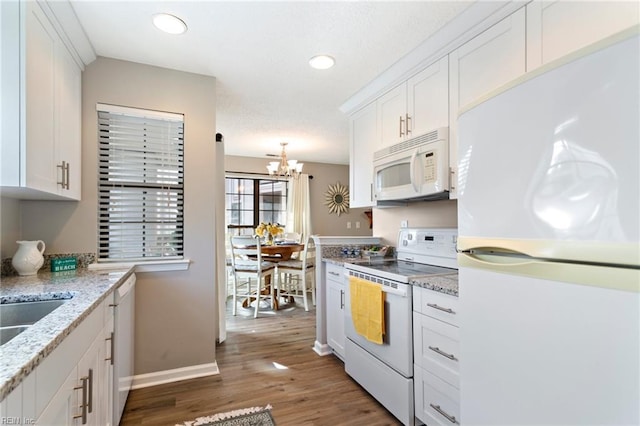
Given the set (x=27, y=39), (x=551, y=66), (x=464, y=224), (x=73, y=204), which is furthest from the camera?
(x=73, y=204)

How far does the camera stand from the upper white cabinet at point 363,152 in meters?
2.87

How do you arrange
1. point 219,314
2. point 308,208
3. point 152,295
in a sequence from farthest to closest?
point 308,208, point 219,314, point 152,295

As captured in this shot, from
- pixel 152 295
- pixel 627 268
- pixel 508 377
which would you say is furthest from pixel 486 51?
pixel 152 295

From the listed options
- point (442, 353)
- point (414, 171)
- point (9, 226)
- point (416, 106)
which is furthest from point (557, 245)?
point (9, 226)

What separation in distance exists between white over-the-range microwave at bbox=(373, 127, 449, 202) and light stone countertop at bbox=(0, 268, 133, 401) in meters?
1.94

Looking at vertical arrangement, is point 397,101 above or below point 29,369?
above

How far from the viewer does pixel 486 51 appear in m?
1.81

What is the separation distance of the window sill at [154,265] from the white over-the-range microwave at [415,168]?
5.59 feet

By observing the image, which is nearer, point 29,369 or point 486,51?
point 29,369

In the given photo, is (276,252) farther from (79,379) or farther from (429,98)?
(79,379)

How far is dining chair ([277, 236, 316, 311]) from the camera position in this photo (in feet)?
14.6

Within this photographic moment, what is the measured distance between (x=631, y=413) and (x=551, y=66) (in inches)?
32.8

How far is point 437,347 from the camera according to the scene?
1699 mm

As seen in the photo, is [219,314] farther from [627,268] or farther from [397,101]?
[627,268]
